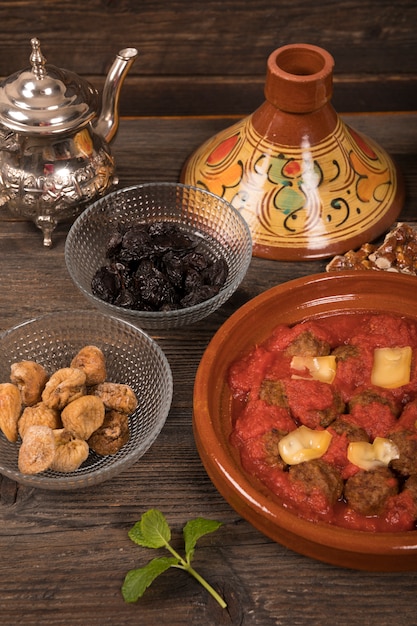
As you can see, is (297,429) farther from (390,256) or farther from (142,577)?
(390,256)

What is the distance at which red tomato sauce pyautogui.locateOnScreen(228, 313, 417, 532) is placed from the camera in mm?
1166

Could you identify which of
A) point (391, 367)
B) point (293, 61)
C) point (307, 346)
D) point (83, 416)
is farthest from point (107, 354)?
point (293, 61)

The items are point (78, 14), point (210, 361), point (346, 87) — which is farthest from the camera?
point (346, 87)

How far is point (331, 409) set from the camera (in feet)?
4.18

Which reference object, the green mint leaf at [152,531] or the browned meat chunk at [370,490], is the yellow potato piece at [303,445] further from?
the green mint leaf at [152,531]

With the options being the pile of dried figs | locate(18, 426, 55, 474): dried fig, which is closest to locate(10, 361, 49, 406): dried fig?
the pile of dried figs

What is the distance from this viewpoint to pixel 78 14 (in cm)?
189

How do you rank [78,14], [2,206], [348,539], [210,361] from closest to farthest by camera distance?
[348,539] < [210,361] < [2,206] < [78,14]

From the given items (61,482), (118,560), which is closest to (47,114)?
(61,482)

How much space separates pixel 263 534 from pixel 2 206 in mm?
875

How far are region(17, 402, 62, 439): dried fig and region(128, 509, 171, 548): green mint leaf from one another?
0.61 ft

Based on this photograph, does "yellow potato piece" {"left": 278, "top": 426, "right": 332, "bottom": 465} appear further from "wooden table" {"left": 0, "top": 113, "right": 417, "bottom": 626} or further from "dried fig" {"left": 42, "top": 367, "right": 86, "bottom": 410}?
"dried fig" {"left": 42, "top": 367, "right": 86, "bottom": 410}

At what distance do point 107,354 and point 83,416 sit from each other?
0.67 feet

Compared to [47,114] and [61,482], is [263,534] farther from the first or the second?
[47,114]
